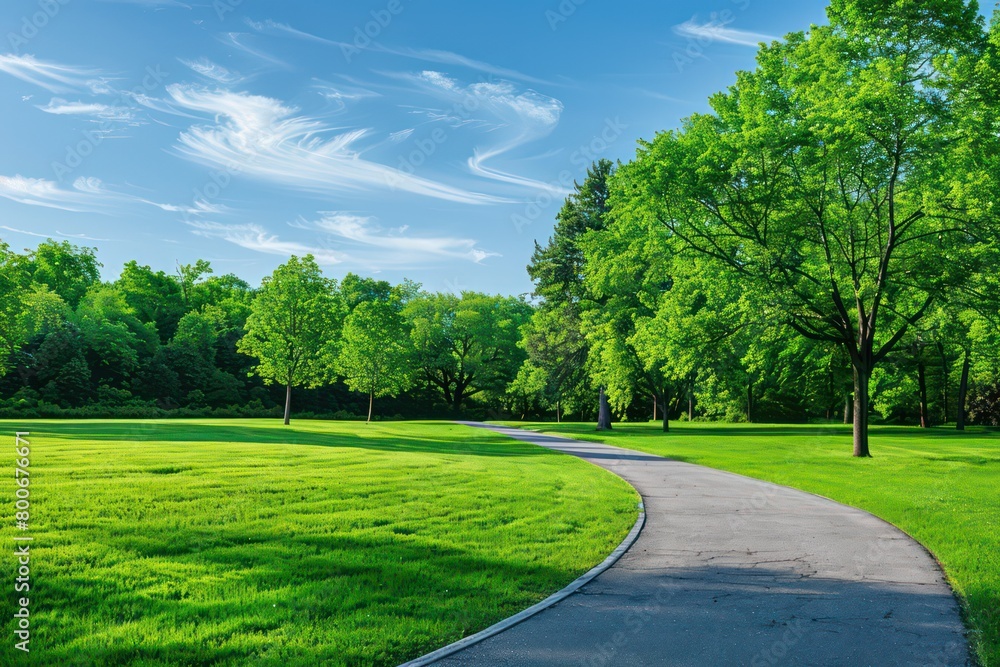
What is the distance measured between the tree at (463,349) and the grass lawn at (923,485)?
40.9 m

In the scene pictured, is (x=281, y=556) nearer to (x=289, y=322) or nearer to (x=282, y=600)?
(x=282, y=600)

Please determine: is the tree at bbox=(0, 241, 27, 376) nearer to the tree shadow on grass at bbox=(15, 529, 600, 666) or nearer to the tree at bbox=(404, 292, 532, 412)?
the tree shadow on grass at bbox=(15, 529, 600, 666)

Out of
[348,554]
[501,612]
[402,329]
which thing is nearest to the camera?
[501,612]

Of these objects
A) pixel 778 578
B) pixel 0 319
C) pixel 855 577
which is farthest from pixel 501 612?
pixel 0 319

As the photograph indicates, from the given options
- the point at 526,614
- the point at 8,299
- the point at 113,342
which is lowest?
the point at 526,614

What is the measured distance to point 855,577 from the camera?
7.51 metres

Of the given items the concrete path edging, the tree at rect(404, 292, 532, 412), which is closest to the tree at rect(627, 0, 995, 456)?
the concrete path edging

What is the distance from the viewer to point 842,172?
23.0 metres

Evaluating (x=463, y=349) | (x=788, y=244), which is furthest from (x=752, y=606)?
→ (x=463, y=349)

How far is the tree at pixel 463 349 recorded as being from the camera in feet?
243

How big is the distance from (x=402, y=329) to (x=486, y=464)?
133 ft

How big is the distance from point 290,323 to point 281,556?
119 ft

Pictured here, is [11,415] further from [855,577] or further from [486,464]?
[855,577]

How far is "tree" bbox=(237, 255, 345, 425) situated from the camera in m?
41.9
